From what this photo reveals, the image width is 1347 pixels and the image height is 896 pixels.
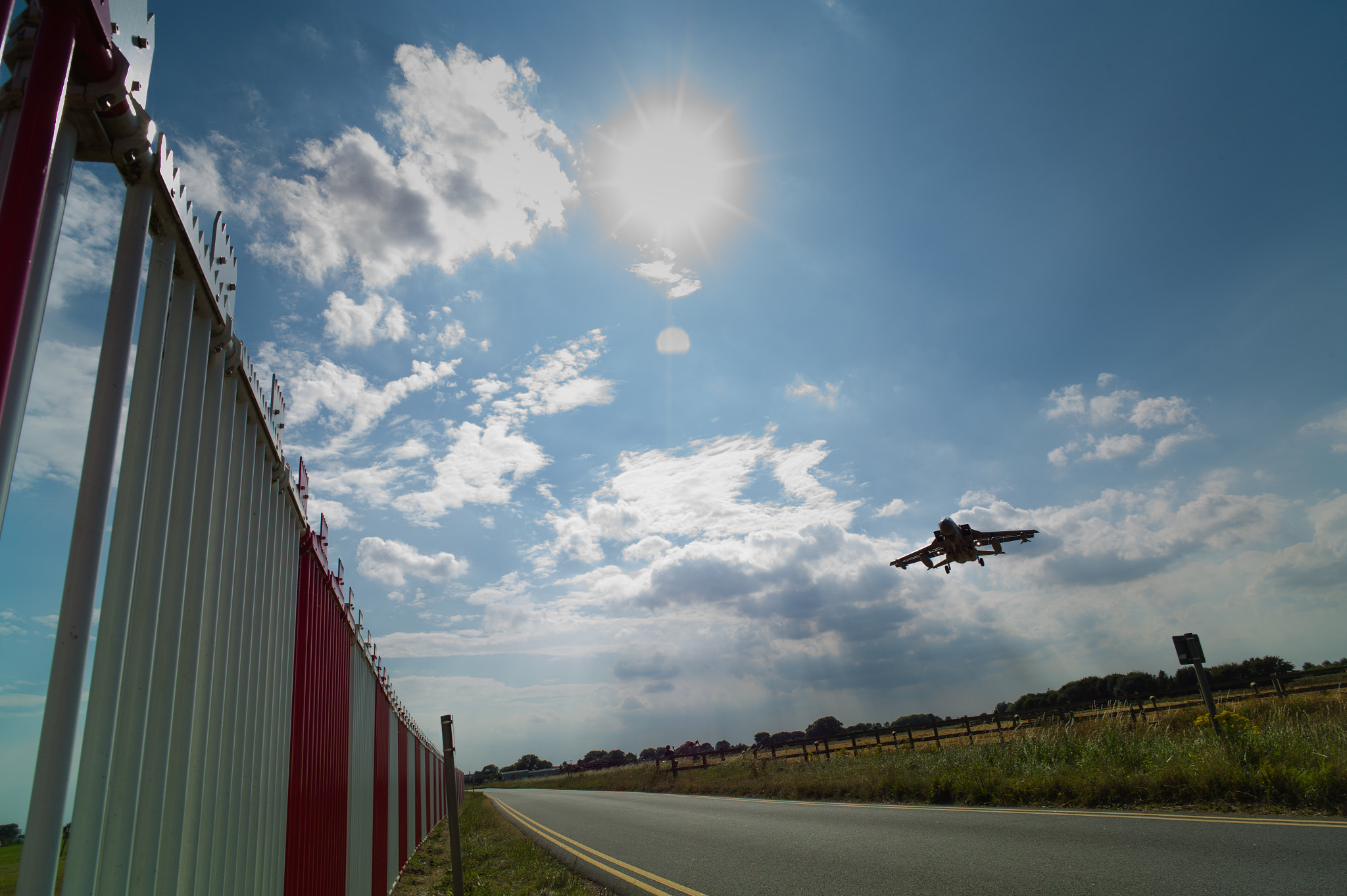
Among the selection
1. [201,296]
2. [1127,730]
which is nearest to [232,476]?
[201,296]

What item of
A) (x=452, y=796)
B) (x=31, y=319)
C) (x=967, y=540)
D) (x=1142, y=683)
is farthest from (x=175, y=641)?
(x=1142, y=683)

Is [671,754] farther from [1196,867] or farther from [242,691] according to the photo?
[242,691]

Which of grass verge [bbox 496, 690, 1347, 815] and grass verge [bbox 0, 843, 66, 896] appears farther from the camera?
grass verge [bbox 496, 690, 1347, 815]

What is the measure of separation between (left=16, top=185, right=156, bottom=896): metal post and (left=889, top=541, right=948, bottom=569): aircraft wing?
20.5 m

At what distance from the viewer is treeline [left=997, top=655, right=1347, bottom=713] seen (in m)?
23.3

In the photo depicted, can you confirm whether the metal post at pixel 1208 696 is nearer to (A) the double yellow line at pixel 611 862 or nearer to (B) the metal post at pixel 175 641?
(A) the double yellow line at pixel 611 862

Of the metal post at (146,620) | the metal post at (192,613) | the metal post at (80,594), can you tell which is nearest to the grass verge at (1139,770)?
the metal post at (192,613)

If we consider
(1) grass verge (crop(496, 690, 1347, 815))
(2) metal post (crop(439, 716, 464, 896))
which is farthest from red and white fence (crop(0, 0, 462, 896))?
(1) grass verge (crop(496, 690, 1347, 815))

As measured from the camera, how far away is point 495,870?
10.7 m

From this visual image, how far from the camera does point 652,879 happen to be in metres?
8.09

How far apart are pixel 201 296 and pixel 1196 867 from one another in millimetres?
8086

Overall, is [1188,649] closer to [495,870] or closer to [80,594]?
[495,870]

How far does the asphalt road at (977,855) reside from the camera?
18.7ft

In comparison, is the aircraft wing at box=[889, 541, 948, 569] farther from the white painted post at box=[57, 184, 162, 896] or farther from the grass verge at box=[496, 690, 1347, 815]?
the white painted post at box=[57, 184, 162, 896]
